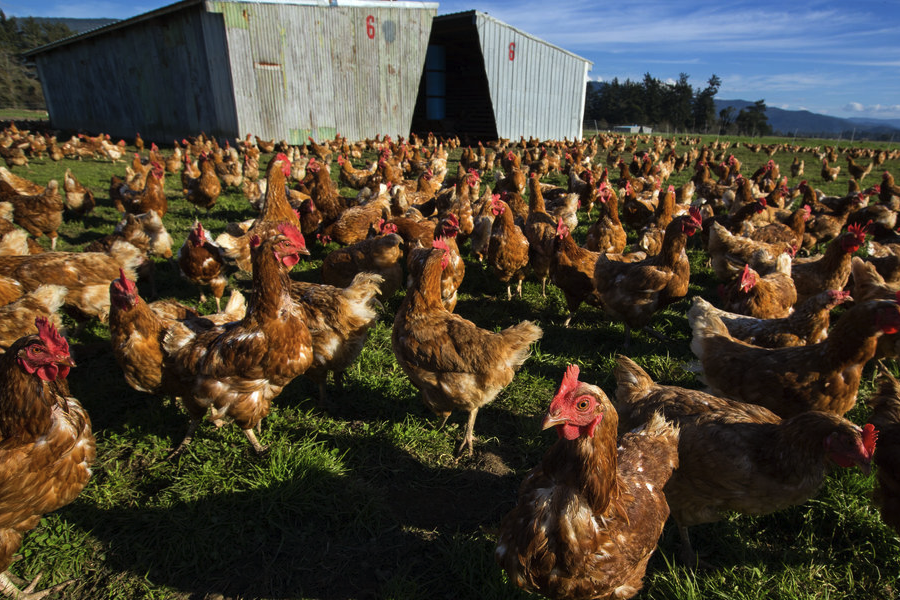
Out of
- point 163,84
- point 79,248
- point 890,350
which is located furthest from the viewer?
point 163,84

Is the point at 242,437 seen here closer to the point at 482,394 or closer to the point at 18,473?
the point at 18,473

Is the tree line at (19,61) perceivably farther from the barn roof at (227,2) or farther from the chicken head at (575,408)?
the chicken head at (575,408)

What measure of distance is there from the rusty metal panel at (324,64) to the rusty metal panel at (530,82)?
4.07 meters

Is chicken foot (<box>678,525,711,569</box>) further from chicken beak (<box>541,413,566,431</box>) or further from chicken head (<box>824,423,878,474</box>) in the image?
chicken beak (<box>541,413,566,431</box>)

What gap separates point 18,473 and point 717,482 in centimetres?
411

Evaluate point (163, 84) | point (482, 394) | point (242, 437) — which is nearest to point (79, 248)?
point (242, 437)

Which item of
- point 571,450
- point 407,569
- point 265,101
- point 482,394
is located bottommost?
point 407,569

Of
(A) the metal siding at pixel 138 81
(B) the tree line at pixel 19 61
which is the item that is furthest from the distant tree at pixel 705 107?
(B) the tree line at pixel 19 61

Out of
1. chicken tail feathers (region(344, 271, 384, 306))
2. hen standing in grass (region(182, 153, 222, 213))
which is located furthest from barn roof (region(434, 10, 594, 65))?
chicken tail feathers (region(344, 271, 384, 306))

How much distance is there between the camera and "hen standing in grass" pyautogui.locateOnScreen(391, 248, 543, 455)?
358cm

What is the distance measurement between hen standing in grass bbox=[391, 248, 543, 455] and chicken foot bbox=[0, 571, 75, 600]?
269 cm

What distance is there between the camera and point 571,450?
2148 mm

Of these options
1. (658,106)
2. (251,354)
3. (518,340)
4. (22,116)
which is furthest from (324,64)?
(658,106)

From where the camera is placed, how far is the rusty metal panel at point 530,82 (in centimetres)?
2484
